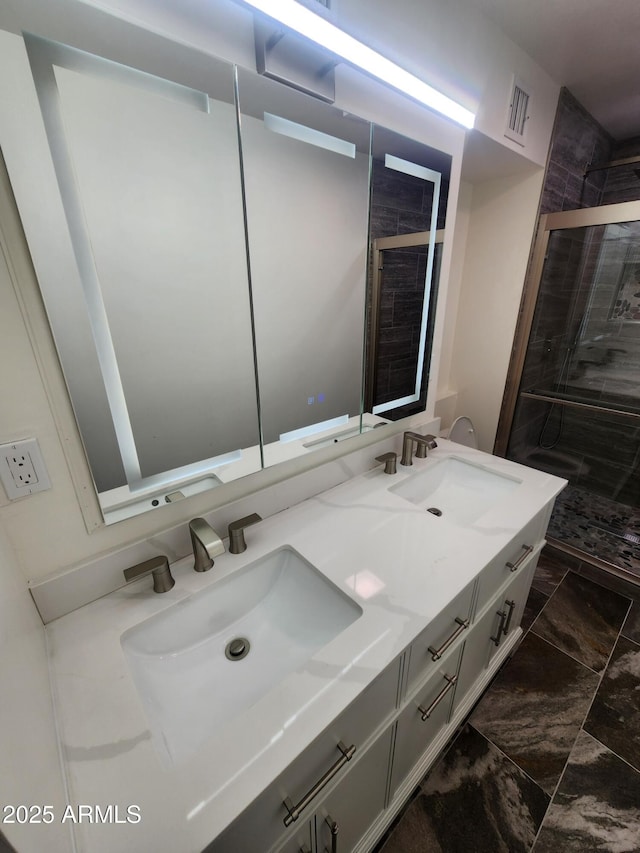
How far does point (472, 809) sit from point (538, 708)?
45 cm

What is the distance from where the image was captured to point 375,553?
92 cm

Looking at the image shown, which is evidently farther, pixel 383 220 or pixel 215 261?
pixel 383 220

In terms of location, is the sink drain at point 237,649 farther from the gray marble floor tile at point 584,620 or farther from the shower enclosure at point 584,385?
the shower enclosure at point 584,385

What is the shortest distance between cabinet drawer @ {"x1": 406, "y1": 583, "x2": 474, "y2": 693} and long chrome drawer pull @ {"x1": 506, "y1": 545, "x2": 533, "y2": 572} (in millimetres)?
265

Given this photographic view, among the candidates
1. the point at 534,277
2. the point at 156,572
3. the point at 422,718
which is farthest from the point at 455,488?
the point at 534,277

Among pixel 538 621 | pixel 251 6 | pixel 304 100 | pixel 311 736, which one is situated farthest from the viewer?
pixel 538 621

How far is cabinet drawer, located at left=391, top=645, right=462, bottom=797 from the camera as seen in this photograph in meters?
0.86

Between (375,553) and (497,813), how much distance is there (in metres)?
0.91

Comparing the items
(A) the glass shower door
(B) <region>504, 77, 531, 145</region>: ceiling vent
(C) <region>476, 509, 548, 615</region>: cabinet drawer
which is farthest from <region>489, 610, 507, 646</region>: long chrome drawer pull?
(B) <region>504, 77, 531, 145</region>: ceiling vent

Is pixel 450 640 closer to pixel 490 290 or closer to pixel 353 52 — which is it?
pixel 353 52

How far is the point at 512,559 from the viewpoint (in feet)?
3.74

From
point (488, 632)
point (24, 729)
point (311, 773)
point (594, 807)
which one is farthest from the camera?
point (488, 632)

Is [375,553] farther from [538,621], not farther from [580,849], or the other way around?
[538,621]

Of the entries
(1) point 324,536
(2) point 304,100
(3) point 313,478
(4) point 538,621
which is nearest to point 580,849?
(4) point 538,621
